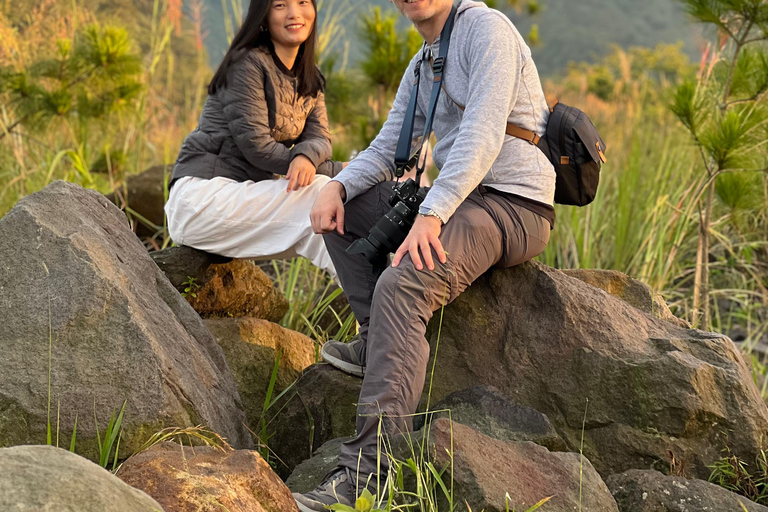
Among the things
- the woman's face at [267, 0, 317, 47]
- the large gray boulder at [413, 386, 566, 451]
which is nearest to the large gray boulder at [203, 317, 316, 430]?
the large gray boulder at [413, 386, 566, 451]

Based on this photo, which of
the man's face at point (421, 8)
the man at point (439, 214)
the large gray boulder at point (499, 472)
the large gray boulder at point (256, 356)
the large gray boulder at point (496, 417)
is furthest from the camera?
the large gray boulder at point (256, 356)

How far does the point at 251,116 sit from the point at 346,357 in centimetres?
109

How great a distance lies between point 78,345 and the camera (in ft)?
6.72

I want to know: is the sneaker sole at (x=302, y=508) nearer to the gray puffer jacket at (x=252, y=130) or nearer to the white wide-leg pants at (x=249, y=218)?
the white wide-leg pants at (x=249, y=218)

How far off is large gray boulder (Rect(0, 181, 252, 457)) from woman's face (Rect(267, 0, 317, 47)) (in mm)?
1333

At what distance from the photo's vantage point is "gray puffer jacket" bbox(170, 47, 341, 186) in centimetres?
324

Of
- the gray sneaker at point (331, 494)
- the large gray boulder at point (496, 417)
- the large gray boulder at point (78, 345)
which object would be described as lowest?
the gray sneaker at point (331, 494)

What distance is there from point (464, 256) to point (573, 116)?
602mm

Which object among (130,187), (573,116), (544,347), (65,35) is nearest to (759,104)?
(573,116)

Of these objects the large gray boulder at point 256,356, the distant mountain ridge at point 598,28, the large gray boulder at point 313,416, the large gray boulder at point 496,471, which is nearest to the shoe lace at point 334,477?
the large gray boulder at point 496,471

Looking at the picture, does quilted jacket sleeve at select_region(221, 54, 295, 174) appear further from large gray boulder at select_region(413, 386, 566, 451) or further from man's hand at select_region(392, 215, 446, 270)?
large gray boulder at select_region(413, 386, 566, 451)

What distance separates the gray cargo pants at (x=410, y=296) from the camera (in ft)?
7.04

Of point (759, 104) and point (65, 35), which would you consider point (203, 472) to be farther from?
point (65, 35)

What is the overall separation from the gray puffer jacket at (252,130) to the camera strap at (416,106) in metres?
0.66
